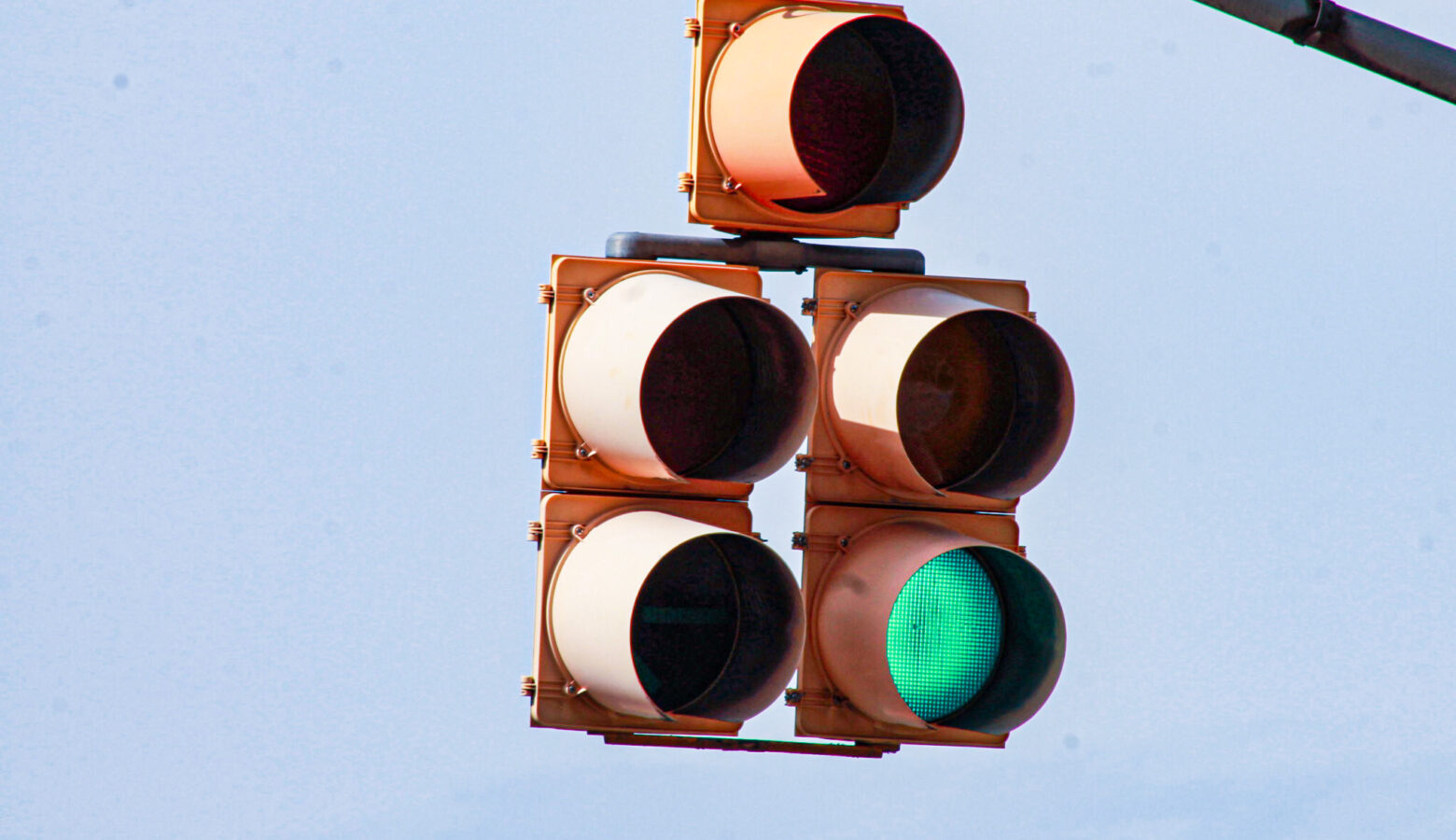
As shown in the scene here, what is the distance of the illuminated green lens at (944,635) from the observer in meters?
4.94

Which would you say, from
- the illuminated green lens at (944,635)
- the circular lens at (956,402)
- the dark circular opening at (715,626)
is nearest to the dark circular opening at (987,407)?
the circular lens at (956,402)

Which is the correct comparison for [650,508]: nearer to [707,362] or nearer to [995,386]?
[707,362]

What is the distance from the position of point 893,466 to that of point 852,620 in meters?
0.42

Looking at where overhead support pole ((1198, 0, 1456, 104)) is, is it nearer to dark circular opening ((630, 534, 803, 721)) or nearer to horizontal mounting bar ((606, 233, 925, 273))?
horizontal mounting bar ((606, 233, 925, 273))

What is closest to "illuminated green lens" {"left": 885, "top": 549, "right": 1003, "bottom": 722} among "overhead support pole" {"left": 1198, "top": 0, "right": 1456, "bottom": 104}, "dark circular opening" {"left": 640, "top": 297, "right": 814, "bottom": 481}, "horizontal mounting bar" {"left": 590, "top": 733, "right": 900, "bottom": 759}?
"horizontal mounting bar" {"left": 590, "top": 733, "right": 900, "bottom": 759}

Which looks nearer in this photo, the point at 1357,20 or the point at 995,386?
the point at 1357,20

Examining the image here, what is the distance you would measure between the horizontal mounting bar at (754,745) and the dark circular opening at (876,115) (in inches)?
55.2

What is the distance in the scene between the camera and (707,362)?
189 inches

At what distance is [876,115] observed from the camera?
4926mm

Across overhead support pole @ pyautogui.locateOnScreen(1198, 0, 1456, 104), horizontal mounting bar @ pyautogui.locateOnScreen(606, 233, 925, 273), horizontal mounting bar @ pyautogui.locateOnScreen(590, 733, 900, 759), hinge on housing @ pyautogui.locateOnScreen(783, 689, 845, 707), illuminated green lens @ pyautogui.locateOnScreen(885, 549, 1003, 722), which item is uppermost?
overhead support pole @ pyautogui.locateOnScreen(1198, 0, 1456, 104)

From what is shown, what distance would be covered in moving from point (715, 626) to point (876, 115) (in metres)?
1.38

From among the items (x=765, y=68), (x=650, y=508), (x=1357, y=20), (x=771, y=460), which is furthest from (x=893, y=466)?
(x=1357, y=20)

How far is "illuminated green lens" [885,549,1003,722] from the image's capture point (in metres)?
4.94

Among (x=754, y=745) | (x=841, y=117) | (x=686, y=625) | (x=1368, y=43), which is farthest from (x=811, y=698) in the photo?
(x=1368, y=43)
